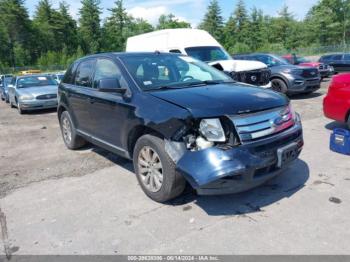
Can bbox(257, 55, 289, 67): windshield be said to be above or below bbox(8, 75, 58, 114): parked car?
above

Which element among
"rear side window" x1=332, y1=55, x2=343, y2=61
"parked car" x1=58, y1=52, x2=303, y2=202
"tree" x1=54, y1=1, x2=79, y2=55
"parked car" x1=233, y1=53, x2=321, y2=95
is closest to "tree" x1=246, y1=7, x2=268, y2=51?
"tree" x1=54, y1=1, x2=79, y2=55

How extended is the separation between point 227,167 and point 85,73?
3457 mm

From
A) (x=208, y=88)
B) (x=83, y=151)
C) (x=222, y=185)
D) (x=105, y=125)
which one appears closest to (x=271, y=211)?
(x=222, y=185)

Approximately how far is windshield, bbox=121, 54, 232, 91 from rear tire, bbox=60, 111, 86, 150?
2.18 metres

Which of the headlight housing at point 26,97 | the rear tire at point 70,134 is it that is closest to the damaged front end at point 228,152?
the rear tire at point 70,134

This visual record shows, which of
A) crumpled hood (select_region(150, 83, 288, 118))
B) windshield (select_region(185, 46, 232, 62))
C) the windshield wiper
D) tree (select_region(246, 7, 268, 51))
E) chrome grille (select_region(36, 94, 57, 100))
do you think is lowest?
chrome grille (select_region(36, 94, 57, 100))

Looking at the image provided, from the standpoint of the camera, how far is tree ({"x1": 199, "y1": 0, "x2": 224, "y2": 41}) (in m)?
73.2

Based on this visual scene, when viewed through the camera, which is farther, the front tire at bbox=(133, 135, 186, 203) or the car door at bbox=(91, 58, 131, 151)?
the car door at bbox=(91, 58, 131, 151)

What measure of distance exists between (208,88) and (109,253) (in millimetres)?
2261

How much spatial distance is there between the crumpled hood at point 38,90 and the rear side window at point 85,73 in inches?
279

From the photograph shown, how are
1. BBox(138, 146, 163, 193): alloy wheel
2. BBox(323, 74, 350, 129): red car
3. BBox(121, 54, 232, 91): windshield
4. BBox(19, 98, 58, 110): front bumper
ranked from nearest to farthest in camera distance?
1. BBox(138, 146, 163, 193): alloy wheel
2. BBox(121, 54, 232, 91): windshield
3. BBox(323, 74, 350, 129): red car
4. BBox(19, 98, 58, 110): front bumper

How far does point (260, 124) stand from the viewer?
365 centimetres

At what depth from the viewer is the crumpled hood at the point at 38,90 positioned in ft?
40.9

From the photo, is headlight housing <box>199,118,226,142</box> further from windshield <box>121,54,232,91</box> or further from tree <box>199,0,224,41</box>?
tree <box>199,0,224,41</box>
